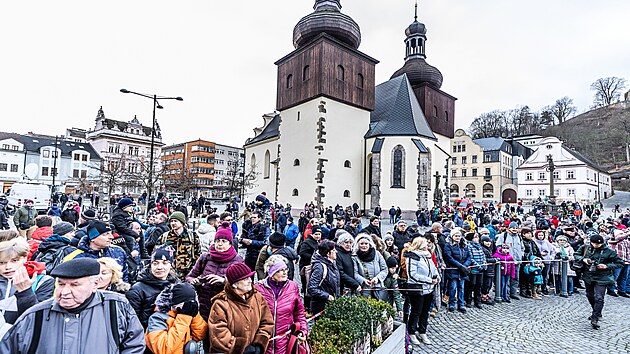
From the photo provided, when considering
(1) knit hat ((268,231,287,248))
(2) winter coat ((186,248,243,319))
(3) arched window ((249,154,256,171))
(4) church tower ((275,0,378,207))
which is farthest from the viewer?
(3) arched window ((249,154,256,171))

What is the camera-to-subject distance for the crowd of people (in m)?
2.30

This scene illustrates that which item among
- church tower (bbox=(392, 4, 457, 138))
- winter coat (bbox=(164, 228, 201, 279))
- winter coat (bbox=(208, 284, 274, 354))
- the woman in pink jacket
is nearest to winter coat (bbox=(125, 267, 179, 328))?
winter coat (bbox=(208, 284, 274, 354))

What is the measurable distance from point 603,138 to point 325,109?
63.9 m

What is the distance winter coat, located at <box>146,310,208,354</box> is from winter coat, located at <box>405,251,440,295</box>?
3582mm

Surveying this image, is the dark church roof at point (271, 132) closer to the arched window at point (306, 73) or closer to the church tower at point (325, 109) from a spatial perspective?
the church tower at point (325, 109)

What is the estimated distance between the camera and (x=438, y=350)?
5.39 m

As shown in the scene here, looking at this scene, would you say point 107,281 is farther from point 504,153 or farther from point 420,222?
point 504,153

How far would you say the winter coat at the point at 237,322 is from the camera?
9.78ft

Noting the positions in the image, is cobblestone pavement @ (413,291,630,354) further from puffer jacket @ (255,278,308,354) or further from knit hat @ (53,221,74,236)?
knit hat @ (53,221,74,236)

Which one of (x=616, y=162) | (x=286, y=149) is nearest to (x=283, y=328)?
(x=286, y=149)

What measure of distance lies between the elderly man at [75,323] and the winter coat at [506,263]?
311 inches

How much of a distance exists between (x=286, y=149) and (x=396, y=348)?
2767cm

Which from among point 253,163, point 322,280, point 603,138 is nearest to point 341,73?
point 253,163

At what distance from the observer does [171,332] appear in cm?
282
